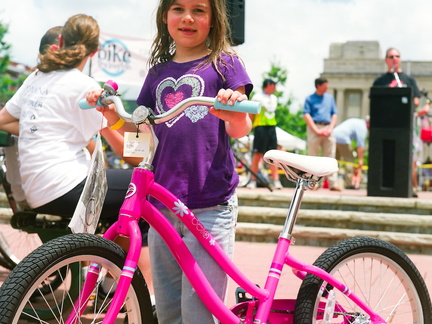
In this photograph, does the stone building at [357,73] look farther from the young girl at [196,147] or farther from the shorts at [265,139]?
the young girl at [196,147]

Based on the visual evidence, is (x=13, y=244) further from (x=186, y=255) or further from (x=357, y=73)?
(x=357, y=73)

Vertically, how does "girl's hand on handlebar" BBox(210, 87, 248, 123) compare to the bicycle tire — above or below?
above

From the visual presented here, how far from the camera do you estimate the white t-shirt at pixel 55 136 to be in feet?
11.1

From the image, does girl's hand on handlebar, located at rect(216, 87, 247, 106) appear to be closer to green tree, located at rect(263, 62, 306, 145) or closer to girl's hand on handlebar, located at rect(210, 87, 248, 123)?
girl's hand on handlebar, located at rect(210, 87, 248, 123)

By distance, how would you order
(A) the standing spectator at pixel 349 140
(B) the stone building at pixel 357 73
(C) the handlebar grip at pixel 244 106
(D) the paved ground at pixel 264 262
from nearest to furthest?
(C) the handlebar grip at pixel 244 106
(D) the paved ground at pixel 264 262
(A) the standing spectator at pixel 349 140
(B) the stone building at pixel 357 73

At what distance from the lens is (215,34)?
2.56m

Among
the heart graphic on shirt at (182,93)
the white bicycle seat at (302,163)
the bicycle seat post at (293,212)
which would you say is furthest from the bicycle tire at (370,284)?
the heart graphic on shirt at (182,93)

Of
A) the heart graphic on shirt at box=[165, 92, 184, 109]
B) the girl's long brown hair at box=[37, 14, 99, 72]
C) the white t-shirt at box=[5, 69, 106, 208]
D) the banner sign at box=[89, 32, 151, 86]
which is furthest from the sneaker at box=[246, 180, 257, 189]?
the heart graphic on shirt at box=[165, 92, 184, 109]

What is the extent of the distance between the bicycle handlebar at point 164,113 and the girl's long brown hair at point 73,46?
135 centimetres

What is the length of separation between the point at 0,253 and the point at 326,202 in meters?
4.16

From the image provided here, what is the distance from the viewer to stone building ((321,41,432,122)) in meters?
77.2

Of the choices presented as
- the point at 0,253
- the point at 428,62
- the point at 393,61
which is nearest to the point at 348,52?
the point at 428,62

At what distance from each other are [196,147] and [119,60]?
885 cm

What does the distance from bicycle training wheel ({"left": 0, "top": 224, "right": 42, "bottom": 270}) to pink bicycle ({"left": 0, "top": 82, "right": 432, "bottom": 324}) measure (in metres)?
1.47
